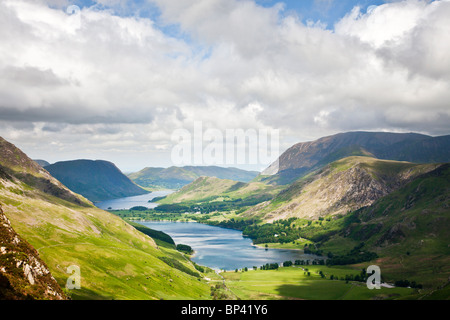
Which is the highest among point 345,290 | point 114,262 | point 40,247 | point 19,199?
point 19,199

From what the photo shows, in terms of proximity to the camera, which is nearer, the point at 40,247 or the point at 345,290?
the point at 40,247

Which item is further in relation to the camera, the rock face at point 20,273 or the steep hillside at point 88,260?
the steep hillside at point 88,260

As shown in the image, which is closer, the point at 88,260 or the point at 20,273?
the point at 20,273

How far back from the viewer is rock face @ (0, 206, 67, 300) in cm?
5809

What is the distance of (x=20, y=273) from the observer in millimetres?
63594

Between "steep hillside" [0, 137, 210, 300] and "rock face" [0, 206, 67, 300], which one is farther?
"steep hillside" [0, 137, 210, 300]

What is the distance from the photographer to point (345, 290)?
615ft

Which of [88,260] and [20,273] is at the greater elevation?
[20,273]

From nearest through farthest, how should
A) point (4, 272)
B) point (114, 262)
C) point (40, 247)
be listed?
1. point (4, 272)
2. point (40, 247)
3. point (114, 262)

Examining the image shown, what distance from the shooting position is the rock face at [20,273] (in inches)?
2287
